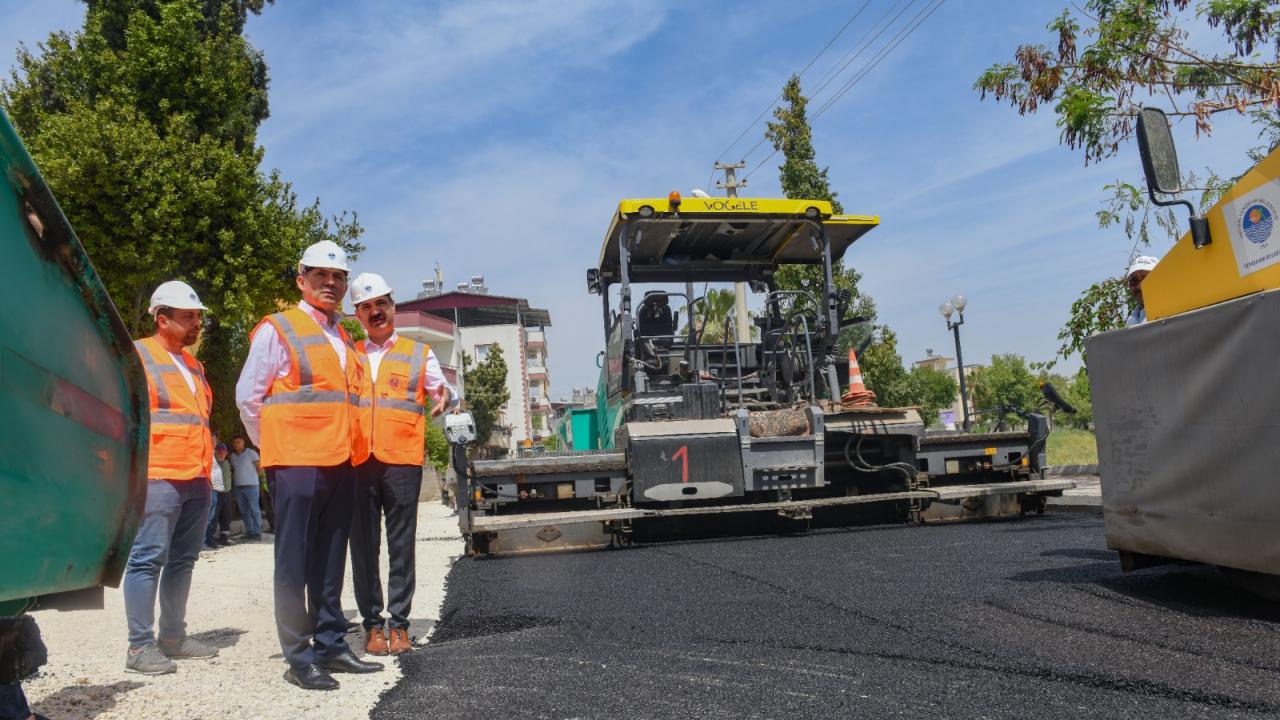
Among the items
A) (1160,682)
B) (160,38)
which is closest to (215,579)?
(1160,682)

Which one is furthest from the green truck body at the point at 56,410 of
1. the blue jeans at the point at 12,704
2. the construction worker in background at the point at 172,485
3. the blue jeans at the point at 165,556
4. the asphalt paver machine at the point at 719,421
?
the asphalt paver machine at the point at 719,421

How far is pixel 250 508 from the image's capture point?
12641mm

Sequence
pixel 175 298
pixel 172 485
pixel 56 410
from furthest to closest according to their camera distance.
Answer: pixel 175 298 → pixel 172 485 → pixel 56 410

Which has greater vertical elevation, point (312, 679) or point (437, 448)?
point (437, 448)

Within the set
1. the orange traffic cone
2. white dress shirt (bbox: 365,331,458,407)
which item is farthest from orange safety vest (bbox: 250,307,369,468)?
the orange traffic cone

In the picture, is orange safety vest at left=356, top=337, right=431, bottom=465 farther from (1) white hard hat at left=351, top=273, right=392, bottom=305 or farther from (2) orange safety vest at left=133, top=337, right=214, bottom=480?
(2) orange safety vest at left=133, top=337, right=214, bottom=480

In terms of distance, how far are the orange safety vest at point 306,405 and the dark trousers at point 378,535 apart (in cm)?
42

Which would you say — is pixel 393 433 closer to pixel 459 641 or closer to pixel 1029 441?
pixel 459 641

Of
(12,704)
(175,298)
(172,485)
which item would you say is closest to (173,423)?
(172,485)

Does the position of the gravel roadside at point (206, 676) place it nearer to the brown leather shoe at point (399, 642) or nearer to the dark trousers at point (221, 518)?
the brown leather shoe at point (399, 642)

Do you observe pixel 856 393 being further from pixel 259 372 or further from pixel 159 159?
pixel 159 159

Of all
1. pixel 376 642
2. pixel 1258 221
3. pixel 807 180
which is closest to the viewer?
pixel 1258 221

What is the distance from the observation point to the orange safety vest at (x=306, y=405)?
3.56 m

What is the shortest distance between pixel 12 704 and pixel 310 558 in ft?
4.95
